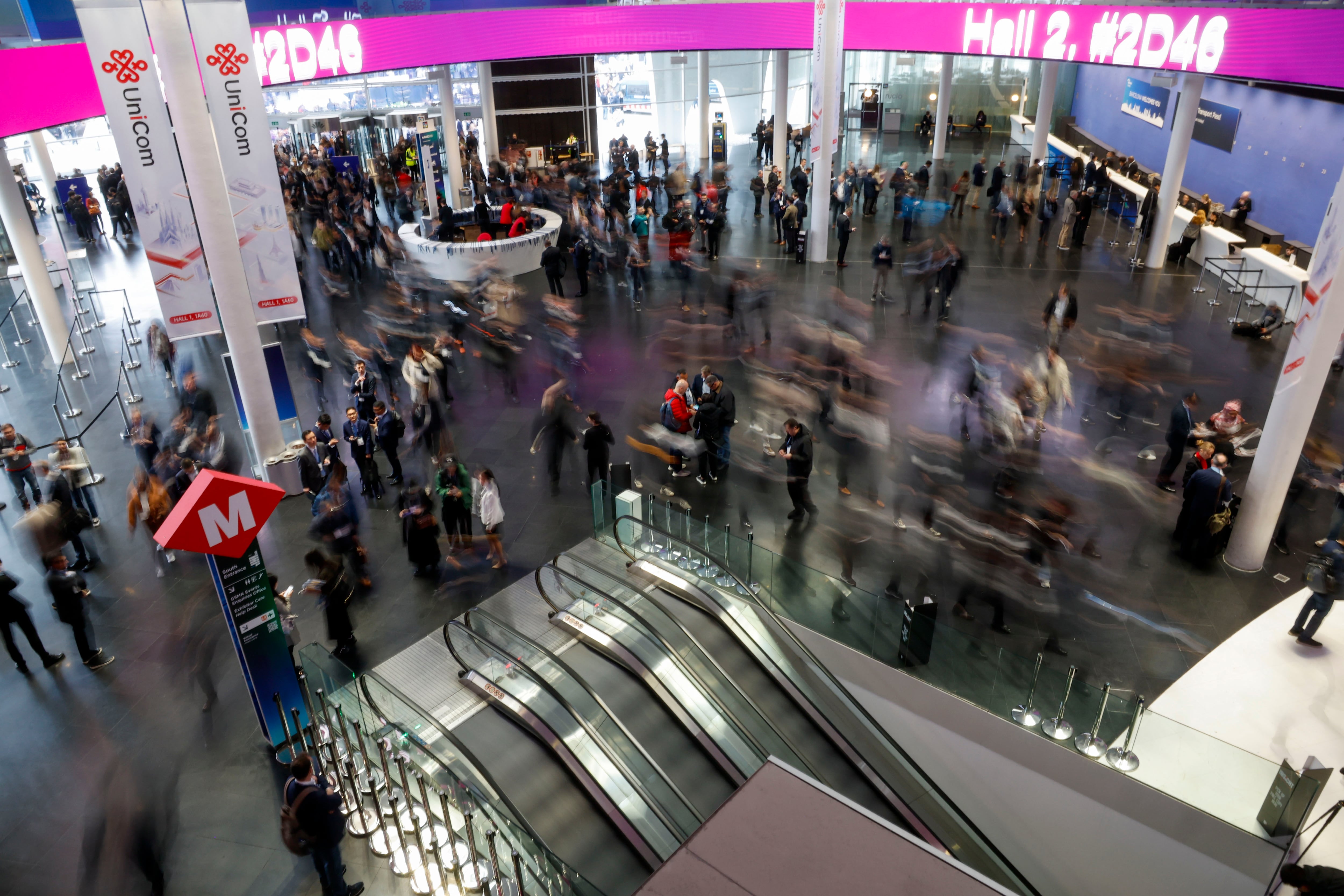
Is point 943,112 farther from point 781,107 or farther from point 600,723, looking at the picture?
point 600,723

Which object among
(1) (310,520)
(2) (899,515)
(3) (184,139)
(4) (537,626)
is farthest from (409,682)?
(3) (184,139)

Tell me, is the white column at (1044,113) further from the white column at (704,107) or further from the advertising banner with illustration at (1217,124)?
the white column at (704,107)

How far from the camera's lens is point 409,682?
323 inches

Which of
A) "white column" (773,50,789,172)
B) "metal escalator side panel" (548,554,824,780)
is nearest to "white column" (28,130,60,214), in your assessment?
"white column" (773,50,789,172)

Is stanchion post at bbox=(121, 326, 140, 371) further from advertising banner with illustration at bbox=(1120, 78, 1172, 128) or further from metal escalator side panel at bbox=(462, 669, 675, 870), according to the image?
advertising banner with illustration at bbox=(1120, 78, 1172, 128)

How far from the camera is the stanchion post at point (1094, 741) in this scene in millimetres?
7270

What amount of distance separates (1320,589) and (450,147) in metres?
22.5

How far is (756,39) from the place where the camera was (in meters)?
22.7

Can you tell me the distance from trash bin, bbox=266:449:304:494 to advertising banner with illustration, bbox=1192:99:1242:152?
20.0 meters

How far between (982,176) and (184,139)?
21.2 metres

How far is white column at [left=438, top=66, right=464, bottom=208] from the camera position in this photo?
932 inches

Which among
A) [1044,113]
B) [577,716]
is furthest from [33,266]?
[1044,113]

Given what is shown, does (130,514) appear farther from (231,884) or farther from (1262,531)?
(1262,531)

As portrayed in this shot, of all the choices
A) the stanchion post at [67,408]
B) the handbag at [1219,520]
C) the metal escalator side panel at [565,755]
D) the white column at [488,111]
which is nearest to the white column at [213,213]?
the stanchion post at [67,408]
